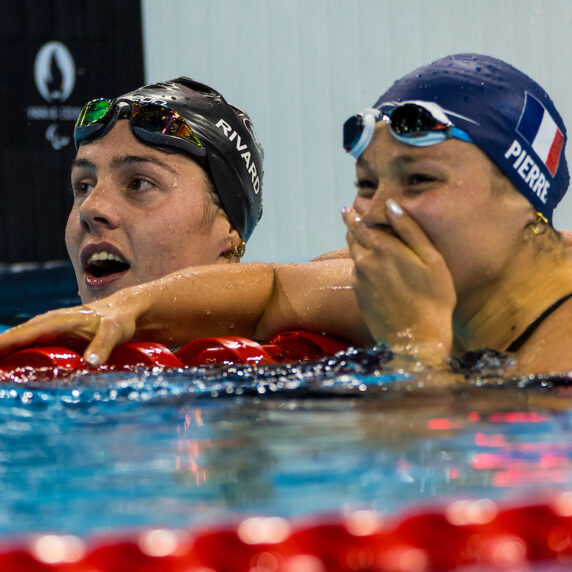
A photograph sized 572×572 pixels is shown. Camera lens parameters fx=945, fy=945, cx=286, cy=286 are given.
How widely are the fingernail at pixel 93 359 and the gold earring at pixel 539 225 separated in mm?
1069

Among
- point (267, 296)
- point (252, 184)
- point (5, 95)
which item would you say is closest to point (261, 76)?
point (5, 95)

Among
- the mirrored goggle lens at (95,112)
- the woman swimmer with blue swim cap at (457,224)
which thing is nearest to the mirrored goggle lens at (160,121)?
the mirrored goggle lens at (95,112)

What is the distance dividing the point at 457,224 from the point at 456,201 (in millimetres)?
51

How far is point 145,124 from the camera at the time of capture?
3096 mm

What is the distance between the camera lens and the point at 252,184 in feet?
11.4

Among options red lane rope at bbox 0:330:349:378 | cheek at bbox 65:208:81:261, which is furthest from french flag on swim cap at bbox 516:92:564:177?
cheek at bbox 65:208:81:261

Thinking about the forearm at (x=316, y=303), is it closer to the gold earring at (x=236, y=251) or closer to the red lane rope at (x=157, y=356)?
the red lane rope at (x=157, y=356)

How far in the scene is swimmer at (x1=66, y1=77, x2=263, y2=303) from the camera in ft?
9.78

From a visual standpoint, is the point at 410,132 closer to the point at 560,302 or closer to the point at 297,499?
the point at 560,302

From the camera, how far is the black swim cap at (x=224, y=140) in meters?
3.26

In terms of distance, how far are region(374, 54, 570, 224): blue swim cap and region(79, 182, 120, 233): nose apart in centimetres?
101

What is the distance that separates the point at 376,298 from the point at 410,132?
15.1 inches

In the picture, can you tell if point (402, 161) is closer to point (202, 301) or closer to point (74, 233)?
point (202, 301)

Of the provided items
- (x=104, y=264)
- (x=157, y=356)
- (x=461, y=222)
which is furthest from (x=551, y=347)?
(x=104, y=264)
